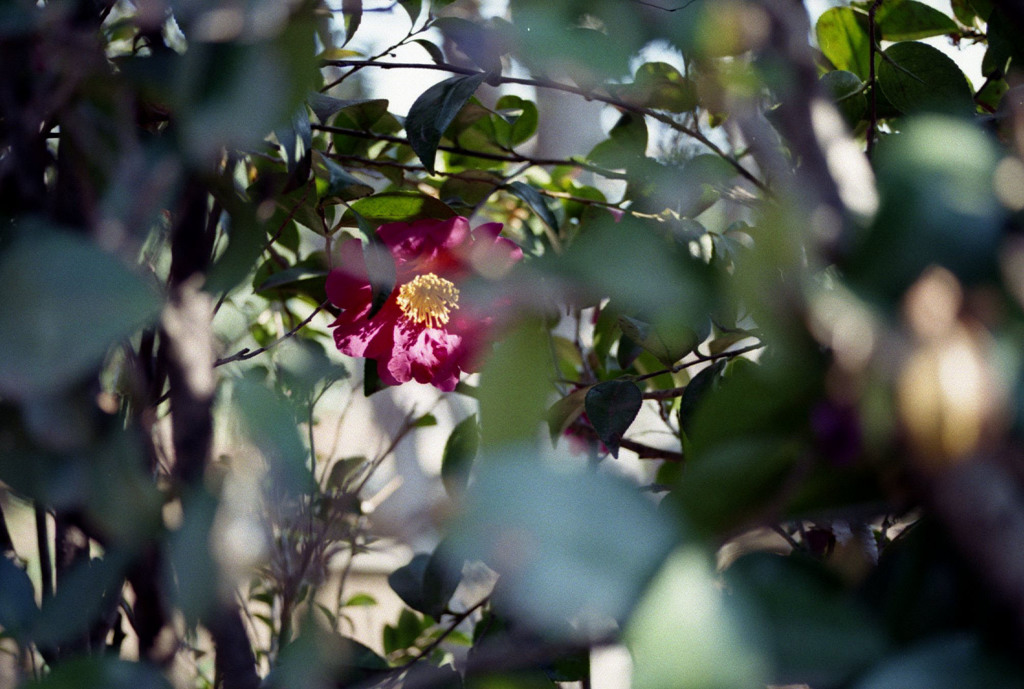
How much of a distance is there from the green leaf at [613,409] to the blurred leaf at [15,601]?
1.19 ft

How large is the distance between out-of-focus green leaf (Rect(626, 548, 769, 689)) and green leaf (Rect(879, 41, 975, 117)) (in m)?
0.52

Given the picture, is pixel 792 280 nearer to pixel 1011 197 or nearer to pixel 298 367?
pixel 1011 197

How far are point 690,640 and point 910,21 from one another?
695mm

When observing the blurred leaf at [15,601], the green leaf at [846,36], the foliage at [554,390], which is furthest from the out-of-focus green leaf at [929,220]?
the green leaf at [846,36]

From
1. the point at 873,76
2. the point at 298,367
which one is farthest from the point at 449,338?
the point at 873,76

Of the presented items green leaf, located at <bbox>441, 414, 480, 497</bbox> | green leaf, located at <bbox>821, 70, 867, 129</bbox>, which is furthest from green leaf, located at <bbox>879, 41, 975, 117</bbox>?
green leaf, located at <bbox>441, 414, 480, 497</bbox>

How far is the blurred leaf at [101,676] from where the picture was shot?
0.22 metres

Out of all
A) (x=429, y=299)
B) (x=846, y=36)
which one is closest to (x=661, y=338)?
(x=429, y=299)

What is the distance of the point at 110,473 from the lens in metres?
0.25

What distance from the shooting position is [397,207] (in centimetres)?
53

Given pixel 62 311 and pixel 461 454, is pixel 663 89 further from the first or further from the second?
pixel 62 311

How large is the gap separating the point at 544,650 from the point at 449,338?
17.1 inches

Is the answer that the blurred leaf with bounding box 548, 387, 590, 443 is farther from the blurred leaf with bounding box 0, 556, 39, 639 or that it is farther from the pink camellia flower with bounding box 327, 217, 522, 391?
the blurred leaf with bounding box 0, 556, 39, 639

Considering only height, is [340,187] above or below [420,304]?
above
